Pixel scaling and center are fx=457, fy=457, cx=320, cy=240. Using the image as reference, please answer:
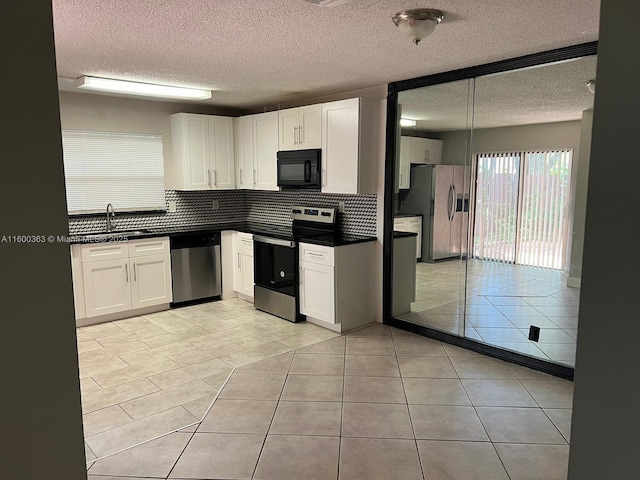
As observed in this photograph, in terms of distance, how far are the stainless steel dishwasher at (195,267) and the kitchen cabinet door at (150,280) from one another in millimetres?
88

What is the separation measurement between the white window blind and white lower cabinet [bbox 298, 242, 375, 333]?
2.11m

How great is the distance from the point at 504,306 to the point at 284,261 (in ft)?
7.14

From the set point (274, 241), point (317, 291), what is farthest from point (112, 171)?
point (317, 291)

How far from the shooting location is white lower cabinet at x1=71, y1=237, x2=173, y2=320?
4.53 m

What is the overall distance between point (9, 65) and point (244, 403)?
2404 mm

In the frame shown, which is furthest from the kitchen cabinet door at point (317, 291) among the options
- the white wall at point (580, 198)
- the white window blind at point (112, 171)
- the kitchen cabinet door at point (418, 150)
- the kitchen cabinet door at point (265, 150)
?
the white window blind at point (112, 171)

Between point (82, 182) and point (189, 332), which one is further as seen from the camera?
point (82, 182)

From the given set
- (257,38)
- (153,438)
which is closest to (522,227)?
(257,38)

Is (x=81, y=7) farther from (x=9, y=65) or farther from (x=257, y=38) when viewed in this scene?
(x=9, y=65)

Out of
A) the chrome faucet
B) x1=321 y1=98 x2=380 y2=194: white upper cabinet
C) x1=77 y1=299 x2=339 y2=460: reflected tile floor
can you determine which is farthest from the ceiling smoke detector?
the chrome faucet

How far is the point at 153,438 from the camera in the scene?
8.61 ft

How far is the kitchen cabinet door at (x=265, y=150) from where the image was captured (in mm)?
5168

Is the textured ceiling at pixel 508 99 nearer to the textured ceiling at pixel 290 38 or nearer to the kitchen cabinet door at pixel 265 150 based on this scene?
the textured ceiling at pixel 290 38

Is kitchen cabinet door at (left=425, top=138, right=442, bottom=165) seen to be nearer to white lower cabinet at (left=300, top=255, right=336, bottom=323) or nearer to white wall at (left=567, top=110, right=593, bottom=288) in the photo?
white wall at (left=567, top=110, right=593, bottom=288)
